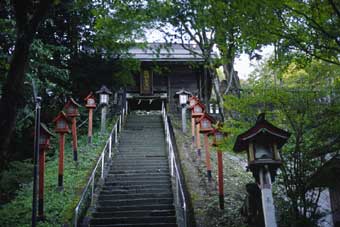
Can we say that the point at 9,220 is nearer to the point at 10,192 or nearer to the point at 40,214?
the point at 40,214

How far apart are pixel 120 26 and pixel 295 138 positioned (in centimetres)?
843

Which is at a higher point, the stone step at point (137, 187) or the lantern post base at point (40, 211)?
the stone step at point (137, 187)

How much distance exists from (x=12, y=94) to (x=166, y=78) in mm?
17933

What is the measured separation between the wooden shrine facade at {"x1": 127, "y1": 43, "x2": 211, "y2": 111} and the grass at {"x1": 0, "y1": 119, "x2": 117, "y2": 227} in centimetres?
902

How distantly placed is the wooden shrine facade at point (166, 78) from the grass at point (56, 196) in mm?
9018

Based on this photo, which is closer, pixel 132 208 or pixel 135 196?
pixel 132 208

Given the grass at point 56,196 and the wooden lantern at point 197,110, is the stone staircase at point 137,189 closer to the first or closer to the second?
the grass at point 56,196

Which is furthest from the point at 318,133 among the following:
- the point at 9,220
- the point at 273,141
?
the point at 9,220

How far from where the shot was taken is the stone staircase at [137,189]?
8742 millimetres

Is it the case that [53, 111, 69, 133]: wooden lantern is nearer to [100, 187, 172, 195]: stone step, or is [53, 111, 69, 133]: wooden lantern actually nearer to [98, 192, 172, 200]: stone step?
[100, 187, 172, 195]: stone step

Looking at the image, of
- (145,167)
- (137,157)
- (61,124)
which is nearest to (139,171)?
(145,167)

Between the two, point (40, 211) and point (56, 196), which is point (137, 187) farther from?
point (40, 211)

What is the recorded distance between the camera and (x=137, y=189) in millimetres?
10430

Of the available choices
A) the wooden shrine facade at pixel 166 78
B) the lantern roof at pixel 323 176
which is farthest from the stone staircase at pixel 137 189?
the wooden shrine facade at pixel 166 78
